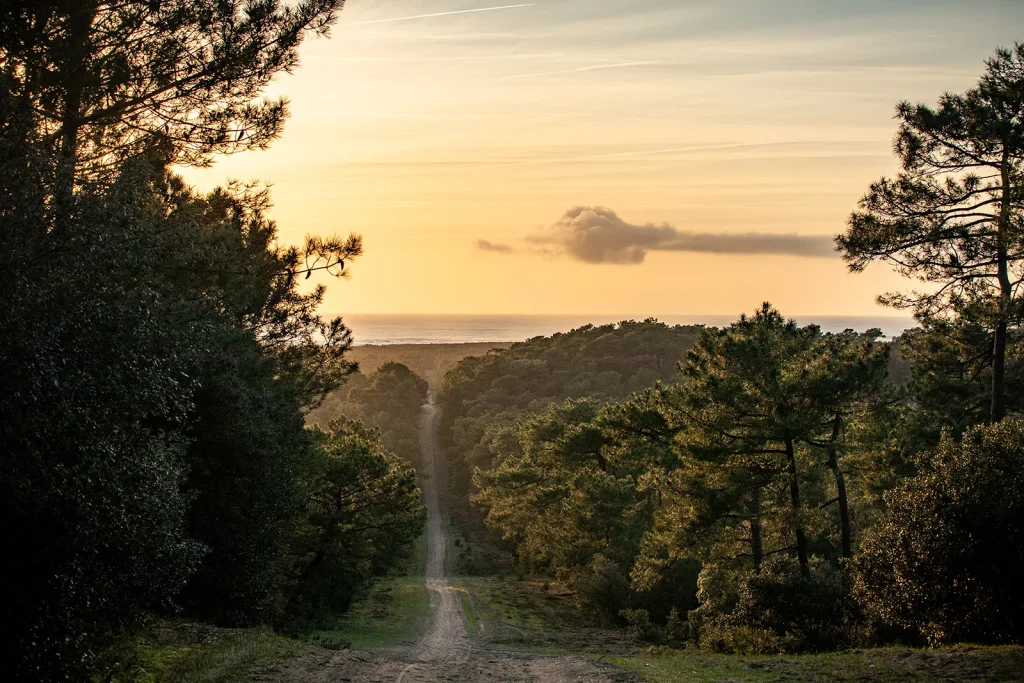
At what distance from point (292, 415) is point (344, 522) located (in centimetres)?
850

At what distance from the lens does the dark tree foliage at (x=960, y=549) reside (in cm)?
1232

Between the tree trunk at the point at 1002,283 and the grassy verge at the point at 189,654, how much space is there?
46.9ft

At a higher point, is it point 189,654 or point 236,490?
point 236,490

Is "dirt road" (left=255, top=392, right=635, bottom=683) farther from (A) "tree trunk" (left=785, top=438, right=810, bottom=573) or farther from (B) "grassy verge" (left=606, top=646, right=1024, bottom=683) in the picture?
(A) "tree trunk" (left=785, top=438, right=810, bottom=573)

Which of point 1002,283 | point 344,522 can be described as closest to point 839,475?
point 1002,283

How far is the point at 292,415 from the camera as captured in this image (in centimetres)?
1948

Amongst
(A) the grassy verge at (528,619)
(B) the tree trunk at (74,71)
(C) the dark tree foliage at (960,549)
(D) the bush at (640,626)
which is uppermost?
(B) the tree trunk at (74,71)

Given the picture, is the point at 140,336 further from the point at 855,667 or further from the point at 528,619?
the point at 528,619

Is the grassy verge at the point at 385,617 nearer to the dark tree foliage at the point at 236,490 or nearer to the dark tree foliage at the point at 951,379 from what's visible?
the dark tree foliage at the point at 236,490

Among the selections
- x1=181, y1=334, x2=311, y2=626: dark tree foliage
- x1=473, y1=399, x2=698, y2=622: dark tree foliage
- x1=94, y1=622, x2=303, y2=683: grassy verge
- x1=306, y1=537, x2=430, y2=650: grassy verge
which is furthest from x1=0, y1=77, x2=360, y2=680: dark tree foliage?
x1=473, y1=399, x2=698, y2=622: dark tree foliage

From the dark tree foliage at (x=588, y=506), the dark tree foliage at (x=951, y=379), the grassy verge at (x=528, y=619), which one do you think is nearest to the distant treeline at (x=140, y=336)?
the grassy verge at (x=528, y=619)

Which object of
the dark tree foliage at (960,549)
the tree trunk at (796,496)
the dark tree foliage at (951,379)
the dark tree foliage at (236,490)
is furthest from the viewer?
the dark tree foliage at (951,379)

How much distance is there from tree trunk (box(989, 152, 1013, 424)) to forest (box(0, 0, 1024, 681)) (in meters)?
0.09

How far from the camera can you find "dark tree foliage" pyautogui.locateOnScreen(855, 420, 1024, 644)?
40.4 ft
